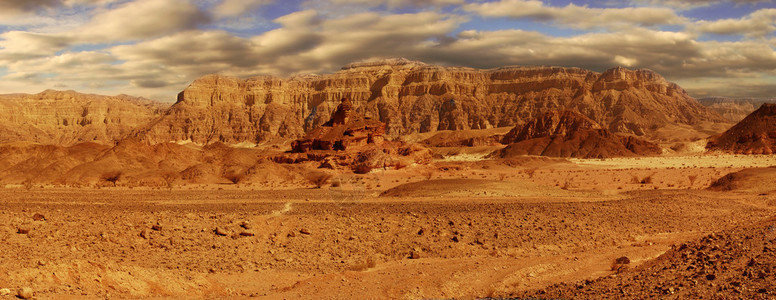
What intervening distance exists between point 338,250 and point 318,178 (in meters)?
33.3

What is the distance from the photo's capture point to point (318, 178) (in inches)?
2021

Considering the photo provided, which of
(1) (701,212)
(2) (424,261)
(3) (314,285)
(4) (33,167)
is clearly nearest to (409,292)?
(3) (314,285)

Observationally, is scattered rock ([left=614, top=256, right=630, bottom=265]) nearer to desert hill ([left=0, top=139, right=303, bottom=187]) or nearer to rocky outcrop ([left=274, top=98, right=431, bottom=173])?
desert hill ([left=0, top=139, right=303, bottom=187])

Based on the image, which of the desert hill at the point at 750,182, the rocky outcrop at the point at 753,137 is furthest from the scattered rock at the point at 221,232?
the rocky outcrop at the point at 753,137

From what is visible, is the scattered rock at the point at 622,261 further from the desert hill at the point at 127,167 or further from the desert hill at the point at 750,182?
the desert hill at the point at 127,167

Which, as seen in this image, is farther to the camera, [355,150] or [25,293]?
[355,150]

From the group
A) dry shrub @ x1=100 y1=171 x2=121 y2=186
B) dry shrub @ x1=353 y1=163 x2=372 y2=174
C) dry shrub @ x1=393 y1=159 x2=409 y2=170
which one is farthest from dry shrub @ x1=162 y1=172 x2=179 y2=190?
dry shrub @ x1=393 y1=159 x2=409 y2=170

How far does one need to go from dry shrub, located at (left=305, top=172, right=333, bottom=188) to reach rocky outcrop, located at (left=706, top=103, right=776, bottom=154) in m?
63.5

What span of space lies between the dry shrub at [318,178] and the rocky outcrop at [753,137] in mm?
63480

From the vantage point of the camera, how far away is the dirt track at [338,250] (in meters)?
13.5

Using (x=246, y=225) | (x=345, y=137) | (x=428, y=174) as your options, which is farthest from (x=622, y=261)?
(x=345, y=137)

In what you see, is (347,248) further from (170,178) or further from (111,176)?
(111,176)

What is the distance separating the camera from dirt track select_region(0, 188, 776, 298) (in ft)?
44.4

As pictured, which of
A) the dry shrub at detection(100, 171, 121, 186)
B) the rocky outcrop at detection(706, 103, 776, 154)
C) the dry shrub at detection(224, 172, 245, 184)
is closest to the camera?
the dry shrub at detection(100, 171, 121, 186)
